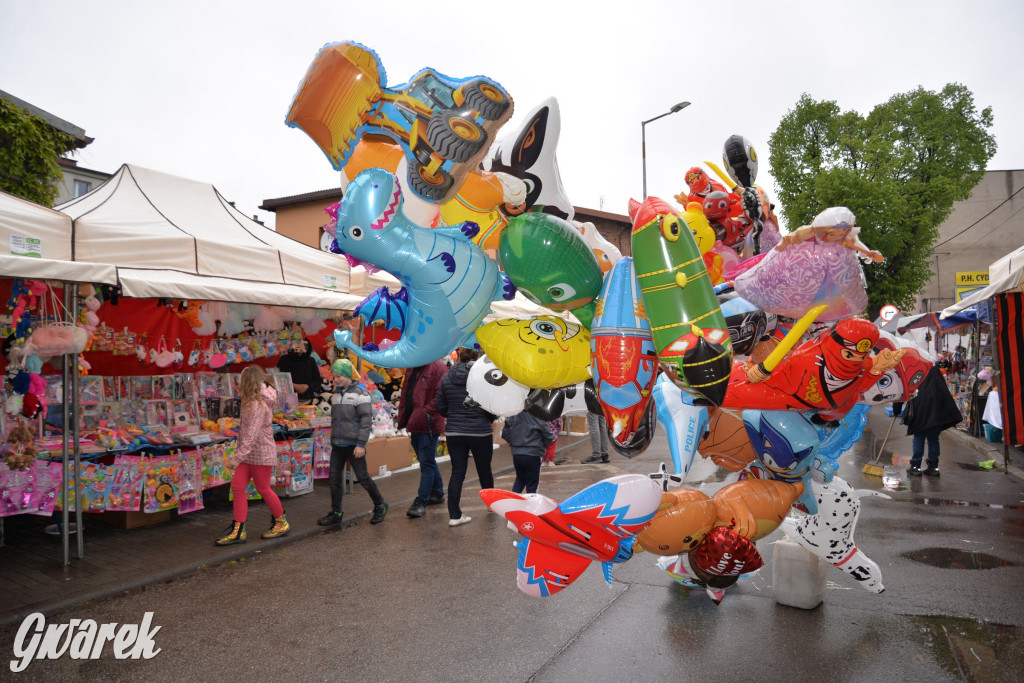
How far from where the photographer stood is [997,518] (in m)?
6.39

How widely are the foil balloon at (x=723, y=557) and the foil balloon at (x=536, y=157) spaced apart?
4.60 feet

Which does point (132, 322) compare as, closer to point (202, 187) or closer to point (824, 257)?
point (202, 187)

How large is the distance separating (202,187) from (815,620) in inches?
300

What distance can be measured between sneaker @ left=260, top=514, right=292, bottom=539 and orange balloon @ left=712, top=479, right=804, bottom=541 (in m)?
4.57

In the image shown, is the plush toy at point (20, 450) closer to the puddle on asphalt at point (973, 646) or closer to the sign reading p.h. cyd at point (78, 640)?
the sign reading p.h. cyd at point (78, 640)

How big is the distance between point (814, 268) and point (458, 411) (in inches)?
173

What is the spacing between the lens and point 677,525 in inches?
91.7

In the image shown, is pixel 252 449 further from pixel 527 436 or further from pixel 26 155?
pixel 26 155

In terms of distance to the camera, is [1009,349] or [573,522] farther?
[1009,349]

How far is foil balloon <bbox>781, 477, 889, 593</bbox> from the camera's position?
3.01 metres

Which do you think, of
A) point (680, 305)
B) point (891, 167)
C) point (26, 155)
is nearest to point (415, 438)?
point (680, 305)

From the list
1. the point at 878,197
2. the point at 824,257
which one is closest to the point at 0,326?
the point at 824,257

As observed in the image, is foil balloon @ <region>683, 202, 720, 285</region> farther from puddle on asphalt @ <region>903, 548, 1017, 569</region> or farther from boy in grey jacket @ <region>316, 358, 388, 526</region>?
boy in grey jacket @ <region>316, 358, 388, 526</region>

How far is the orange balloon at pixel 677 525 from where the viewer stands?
7.62 ft
